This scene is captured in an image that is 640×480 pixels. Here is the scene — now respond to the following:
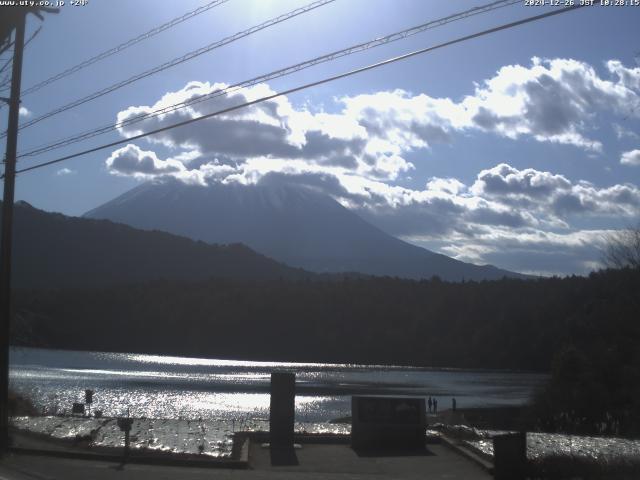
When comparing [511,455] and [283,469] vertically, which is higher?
[511,455]

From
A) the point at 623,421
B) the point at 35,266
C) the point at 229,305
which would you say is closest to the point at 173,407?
the point at 623,421

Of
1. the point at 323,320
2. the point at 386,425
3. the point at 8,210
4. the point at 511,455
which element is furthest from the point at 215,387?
the point at 323,320

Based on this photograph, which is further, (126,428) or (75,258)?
(75,258)

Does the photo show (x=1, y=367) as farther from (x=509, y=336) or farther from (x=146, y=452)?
(x=509, y=336)

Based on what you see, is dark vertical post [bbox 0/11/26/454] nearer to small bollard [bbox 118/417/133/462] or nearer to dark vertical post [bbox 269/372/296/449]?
small bollard [bbox 118/417/133/462]

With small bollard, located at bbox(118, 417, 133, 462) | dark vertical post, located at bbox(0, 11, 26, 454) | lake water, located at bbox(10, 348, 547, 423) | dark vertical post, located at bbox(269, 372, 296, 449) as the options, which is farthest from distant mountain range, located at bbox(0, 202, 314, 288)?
small bollard, located at bbox(118, 417, 133, 462)

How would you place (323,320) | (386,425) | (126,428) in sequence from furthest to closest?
(323,320) < (386,425) < (126,428)

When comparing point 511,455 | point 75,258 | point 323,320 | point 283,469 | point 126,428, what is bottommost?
point 283,469

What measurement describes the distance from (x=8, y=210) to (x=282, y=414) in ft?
25.5

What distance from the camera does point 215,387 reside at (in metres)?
74.1

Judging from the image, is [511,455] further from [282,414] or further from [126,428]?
[126,428]

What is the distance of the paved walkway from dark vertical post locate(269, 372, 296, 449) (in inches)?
19.6

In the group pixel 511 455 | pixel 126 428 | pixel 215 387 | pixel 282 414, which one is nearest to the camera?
pixel 511 455

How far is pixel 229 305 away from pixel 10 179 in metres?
128
